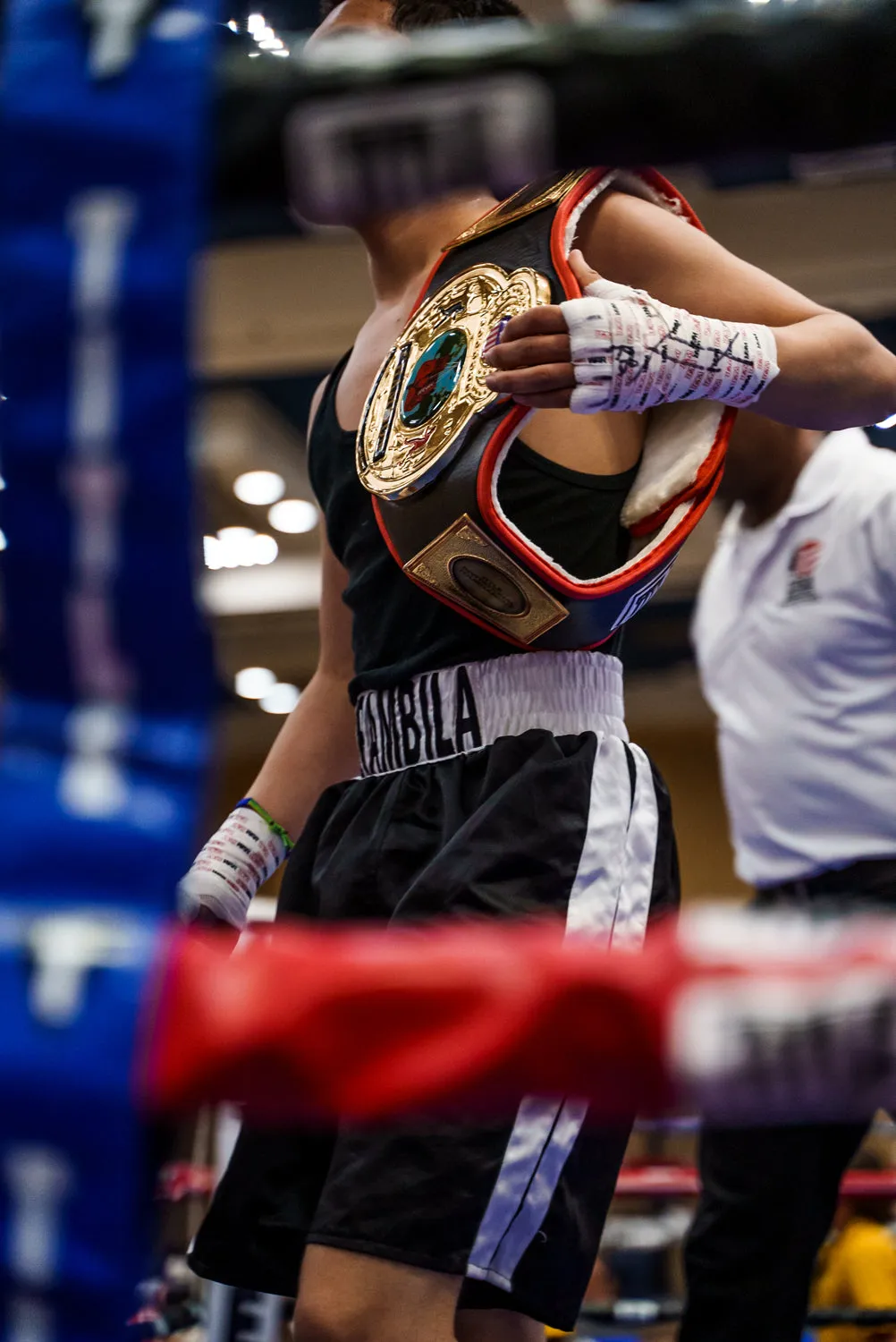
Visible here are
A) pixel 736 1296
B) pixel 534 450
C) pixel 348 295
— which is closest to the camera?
pixel 534 450

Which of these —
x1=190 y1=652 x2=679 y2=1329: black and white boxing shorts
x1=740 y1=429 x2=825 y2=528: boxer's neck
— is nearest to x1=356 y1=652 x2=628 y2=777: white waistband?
x1=190 y1=652 x2=679 y2=1329: black and white boxing shorts

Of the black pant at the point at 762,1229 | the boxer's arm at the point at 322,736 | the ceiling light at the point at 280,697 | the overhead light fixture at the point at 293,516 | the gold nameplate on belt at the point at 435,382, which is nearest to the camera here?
the gold nameplate on belt at the point at 435,382

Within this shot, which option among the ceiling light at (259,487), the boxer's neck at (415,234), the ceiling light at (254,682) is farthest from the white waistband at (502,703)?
the ceiling light at (254,682)

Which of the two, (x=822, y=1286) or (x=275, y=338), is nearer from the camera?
(x=822, y=1286)

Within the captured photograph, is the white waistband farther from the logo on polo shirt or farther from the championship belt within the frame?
the logo on polo shirt

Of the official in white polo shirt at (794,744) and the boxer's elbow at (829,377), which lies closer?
the boxer's elbow at (829,377)

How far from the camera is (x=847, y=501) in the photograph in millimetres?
1969

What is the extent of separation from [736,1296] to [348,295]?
346 centimetres

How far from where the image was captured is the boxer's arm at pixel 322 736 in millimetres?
1409

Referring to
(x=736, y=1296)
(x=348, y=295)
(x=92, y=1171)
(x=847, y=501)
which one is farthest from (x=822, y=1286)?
(x=92, y=1171)

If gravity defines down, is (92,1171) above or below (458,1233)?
above

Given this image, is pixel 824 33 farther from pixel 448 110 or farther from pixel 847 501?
pixel 847 501

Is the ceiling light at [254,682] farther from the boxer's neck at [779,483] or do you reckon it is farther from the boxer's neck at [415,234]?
the boxer's neck at [415,234]

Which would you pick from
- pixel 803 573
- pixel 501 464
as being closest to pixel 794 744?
pixel 803 573
